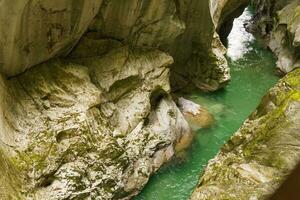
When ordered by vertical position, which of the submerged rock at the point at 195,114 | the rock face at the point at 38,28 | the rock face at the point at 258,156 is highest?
the rock face at the point at 38,28

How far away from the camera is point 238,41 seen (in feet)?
84.4

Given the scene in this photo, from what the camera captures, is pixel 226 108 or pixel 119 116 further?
pixel 226 108

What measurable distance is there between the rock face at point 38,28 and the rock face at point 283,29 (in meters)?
11.7

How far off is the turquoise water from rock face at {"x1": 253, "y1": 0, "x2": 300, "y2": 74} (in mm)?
722

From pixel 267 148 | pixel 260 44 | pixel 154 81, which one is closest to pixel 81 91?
pixel 154 81

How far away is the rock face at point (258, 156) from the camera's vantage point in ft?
25.6

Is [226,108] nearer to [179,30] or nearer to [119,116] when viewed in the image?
[179,30]

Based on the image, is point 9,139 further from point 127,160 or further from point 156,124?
point 156,124

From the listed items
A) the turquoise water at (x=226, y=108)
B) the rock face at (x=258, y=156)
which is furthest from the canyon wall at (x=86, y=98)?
the rock face at (x=258, y=156)

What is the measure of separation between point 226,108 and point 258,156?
8.07 m

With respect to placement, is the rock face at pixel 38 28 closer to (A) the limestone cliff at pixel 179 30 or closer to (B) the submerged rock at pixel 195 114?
(A) the limestone cliff at pixel 179 30

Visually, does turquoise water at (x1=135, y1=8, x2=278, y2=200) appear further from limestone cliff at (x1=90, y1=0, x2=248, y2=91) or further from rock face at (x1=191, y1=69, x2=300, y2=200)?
rock face at (x1=191, y1=69, x2=300, y2=200)

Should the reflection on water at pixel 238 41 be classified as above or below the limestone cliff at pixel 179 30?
below

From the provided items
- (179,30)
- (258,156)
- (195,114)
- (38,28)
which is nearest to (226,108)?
(195,114)
